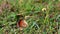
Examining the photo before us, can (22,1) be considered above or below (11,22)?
above

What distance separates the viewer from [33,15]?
311 cm

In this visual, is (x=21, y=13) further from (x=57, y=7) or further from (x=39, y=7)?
(x=57, y=7)

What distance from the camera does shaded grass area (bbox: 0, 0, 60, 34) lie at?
2.93m

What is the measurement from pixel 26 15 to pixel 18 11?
15 cm

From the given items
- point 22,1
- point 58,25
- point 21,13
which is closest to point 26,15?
point 21,13

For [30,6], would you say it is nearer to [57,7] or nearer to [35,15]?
[35,15]

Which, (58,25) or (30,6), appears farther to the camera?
(30,6)

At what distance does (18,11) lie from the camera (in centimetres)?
318

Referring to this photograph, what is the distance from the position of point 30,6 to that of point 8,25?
Answer: 0.45m

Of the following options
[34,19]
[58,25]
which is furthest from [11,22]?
[58,25]

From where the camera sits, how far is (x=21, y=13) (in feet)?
10.3

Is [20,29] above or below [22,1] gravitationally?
below

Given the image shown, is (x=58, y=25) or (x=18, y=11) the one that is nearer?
(x=58, y=25)

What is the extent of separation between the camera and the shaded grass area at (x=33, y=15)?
2930 millimetres
